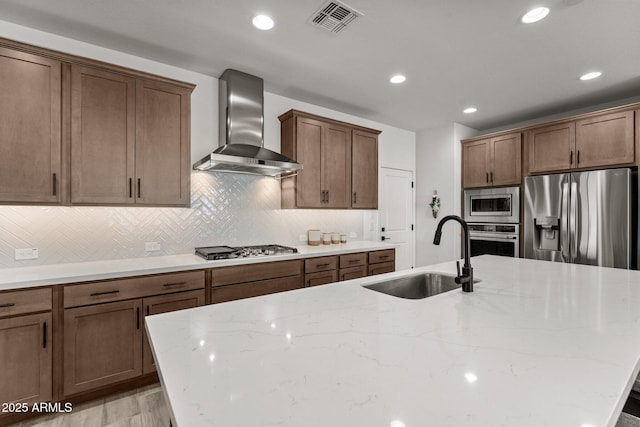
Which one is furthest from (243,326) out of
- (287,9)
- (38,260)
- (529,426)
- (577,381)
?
(38,260)

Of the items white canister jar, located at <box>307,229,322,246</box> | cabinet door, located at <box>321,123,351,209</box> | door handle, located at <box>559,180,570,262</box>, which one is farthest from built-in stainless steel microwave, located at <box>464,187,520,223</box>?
white canister jar, located at <box>307,229,322,246</box>

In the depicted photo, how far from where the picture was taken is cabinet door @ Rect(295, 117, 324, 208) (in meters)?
3.38

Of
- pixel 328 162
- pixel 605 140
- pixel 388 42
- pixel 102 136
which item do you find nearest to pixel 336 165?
pixel 328 162

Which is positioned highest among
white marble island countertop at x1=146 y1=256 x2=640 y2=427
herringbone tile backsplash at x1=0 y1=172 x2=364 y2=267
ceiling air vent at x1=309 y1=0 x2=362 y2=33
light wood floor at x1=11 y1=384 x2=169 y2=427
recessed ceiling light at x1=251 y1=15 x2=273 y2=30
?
recessed ceiling light at x1=251 y1=15 x2=273 y2=30

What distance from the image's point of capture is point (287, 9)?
2.07m

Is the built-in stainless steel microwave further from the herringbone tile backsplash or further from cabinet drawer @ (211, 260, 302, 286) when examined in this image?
cabinet drawer @ (211, 260, 302, 286)

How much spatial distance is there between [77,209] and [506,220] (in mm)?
4801

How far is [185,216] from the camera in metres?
2.95

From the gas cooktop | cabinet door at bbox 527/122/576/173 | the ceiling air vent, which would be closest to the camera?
the ceiling air vent

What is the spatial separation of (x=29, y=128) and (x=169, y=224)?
118 centimetres

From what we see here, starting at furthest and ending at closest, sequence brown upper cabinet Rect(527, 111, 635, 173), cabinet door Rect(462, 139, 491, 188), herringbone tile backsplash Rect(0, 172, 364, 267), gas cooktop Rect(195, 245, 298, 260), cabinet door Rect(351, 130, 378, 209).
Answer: cabinet door Rect(462, 139, 491, 188)
cabinet door Rect(351, 130, 378, 209)
brown upper cabinet Rect(527, 111, 635, 173)
gas cooktop Rect(195, 245, 298, 260)
herringbone tile backsplash Rect(0, 172, 364, 267)

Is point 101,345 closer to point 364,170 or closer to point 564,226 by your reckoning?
point 364,170

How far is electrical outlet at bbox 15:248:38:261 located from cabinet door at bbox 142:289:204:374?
0.92 meters

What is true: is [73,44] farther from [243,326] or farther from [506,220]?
[506,220]
